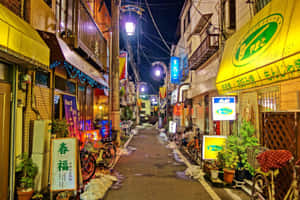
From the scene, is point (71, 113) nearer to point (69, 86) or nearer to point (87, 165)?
point (69, 86)

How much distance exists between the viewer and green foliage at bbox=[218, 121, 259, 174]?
23.8ft

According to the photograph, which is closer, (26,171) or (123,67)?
(26,171)

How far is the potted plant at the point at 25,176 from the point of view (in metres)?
5.20

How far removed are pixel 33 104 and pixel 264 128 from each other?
277 inches

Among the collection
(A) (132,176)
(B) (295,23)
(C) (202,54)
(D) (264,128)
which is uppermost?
(C) (202,54)

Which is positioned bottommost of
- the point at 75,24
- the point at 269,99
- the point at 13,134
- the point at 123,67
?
the point at 13,134

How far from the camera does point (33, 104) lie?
620cm

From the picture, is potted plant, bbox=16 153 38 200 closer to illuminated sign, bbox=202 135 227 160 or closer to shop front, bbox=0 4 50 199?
shop front, bbox=0 4 50 199

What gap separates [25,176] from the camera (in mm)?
5410

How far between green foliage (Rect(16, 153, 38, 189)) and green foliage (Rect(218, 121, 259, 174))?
637cm

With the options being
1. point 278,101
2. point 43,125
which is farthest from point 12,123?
point 278,101

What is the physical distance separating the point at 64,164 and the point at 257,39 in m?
7.24

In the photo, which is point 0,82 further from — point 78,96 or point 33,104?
point 78,96

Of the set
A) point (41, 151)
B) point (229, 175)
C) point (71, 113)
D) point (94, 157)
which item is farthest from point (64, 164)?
point (229, 175)
